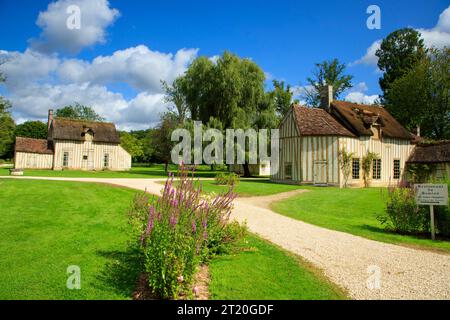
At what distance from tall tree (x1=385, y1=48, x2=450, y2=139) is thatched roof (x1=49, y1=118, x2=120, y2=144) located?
36.5 metres

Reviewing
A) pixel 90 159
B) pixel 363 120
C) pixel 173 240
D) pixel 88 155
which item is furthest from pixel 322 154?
pixel 88 155

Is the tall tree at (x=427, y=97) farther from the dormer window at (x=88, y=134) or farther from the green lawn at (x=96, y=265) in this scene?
the dormer window at (x=88, y=134)

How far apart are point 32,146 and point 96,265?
39358mm

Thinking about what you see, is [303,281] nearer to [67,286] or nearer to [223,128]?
[67,286]

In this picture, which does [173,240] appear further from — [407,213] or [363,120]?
[363,120]

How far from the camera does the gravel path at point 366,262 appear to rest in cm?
523

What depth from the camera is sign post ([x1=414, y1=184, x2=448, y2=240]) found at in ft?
29.7

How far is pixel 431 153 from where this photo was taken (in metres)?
27.5

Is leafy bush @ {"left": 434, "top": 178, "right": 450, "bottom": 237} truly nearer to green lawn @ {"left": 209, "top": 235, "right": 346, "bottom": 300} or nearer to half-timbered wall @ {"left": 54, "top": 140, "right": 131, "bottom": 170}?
green lawn @ {"left": 209, "top": 235, "right": 346, "bottom": 300}

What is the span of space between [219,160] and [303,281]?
23707mm

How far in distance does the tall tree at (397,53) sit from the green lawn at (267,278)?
45.6 m

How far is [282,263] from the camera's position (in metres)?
6.41

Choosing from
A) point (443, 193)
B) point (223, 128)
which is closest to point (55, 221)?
point (443, 193)

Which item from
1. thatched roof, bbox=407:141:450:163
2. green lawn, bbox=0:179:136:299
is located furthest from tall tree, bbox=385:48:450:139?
green lawn, bbox=0:179:136:299
